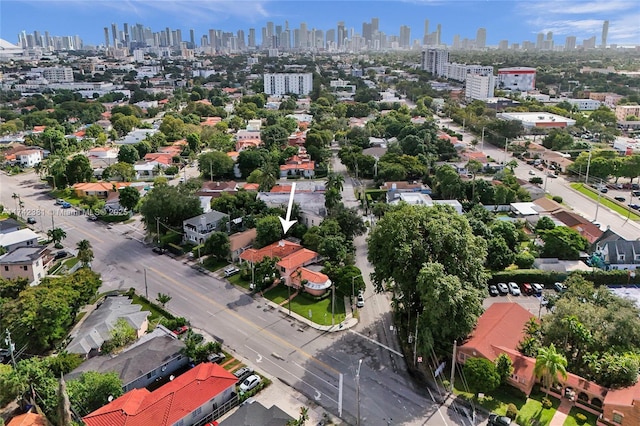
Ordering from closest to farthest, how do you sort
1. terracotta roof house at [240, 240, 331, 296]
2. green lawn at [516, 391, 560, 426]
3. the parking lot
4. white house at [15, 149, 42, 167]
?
green lawn at [516, 391, 560, 426] < the parking lot < terracotta roof house at [240, 240, 331, 296] < white house at [15, 149, 42, 167]

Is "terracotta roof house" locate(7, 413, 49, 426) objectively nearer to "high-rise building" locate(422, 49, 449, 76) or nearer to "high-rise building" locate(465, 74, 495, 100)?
"high-rise building" locate(465, 74, 495, 100)

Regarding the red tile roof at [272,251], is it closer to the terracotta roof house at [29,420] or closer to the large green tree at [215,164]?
the terracotta roof house at [29,420]

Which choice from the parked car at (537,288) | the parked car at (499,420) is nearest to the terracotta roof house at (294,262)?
the parked car at (499,420)

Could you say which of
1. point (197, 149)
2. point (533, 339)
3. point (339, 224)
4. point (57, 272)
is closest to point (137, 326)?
point (57, 272)

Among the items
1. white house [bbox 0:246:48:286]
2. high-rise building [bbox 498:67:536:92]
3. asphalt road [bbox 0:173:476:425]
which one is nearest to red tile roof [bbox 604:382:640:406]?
asphalt road [bbox 0:173:476:425]

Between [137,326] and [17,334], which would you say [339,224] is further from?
[17,334]
